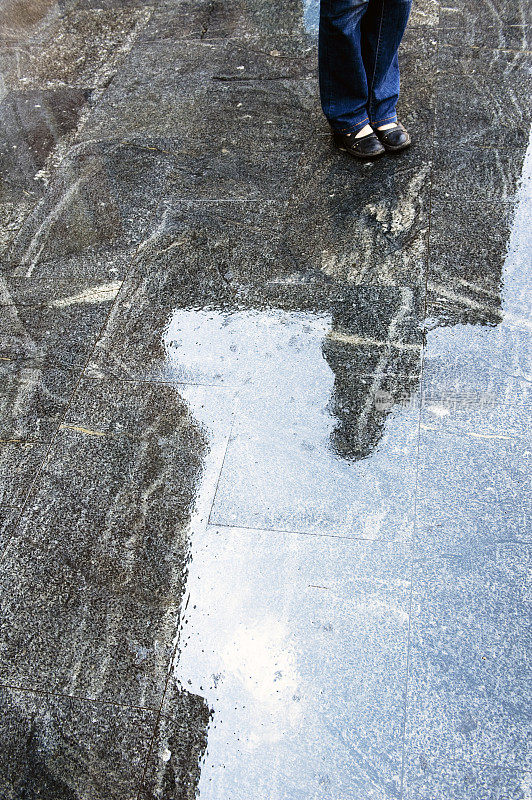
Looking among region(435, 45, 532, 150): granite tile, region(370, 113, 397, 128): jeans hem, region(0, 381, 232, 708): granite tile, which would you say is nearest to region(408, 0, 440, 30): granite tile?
region(435, 45, 532, 150): granite tile

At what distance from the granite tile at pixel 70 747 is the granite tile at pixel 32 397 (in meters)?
0.99

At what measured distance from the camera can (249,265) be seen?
287cm

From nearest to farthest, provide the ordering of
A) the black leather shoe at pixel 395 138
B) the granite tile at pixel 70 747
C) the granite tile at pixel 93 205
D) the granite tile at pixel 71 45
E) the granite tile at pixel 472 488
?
the granite tile at pixel 70 747, the granite tile at pixel 472 488, the granite tile at pixel 93 205, the black leather shoe at pixel 395 138, the granite tile at pixel 71 45

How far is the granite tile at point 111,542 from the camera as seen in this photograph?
194 centimetres

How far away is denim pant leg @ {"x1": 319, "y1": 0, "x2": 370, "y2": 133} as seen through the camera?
287 centimetres

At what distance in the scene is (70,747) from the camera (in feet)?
5.92

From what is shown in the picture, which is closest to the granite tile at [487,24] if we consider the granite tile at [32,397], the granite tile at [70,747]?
the granite tile at [32,397]

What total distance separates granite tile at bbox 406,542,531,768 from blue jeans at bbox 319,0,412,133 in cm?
230

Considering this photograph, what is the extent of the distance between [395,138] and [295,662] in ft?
8.39

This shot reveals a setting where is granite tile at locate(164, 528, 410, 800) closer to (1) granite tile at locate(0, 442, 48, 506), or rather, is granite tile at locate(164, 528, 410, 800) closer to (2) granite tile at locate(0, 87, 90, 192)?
(1) granite tile at locate(0, 442, 48, 506)

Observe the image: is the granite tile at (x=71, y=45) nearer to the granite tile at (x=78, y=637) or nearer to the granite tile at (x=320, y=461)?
the granite tile at (x=320, y=461)

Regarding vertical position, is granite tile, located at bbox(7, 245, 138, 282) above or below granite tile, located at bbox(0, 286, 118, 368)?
above

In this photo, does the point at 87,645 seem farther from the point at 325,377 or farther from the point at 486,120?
the point at 486,120

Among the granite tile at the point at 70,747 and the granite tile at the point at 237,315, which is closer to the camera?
the granite tile at the point at 70,747
